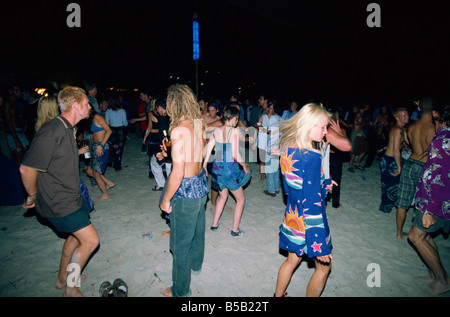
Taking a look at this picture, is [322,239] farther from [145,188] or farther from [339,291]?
[145,188]

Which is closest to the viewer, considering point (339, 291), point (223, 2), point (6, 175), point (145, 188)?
point (339, 291)

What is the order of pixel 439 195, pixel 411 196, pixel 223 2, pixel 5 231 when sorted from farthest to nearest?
pixel 223 2
pixel 5 231
pixel 411 196
pixel 439 195

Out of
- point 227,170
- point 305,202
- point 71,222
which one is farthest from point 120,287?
point 305,202

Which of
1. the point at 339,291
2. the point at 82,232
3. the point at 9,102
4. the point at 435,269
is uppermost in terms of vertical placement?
the point at 9,102

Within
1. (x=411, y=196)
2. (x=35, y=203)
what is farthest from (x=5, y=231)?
(x=411, y=196)

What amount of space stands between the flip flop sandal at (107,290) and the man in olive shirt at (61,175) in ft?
1.16

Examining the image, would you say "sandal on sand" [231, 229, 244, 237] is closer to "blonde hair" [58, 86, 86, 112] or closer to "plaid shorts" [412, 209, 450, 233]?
"plaid shorts" [412, 209, 450, 233]

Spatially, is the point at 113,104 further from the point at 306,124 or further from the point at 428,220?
the point at 428,220

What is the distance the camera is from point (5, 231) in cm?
386

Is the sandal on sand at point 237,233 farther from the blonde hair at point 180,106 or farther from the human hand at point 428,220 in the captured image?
the human hand at point 428,220

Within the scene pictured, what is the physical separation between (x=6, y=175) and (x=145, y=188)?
2.70m

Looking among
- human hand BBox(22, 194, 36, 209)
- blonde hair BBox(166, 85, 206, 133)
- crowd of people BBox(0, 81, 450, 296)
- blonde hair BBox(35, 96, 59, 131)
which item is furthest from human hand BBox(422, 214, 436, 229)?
blonde hair BBox(35, 96, 59, 131)

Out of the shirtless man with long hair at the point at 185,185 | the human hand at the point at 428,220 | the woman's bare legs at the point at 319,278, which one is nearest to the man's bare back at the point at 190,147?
the shirtless man with long hair at the point at 185,185

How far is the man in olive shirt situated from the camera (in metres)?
2.07
